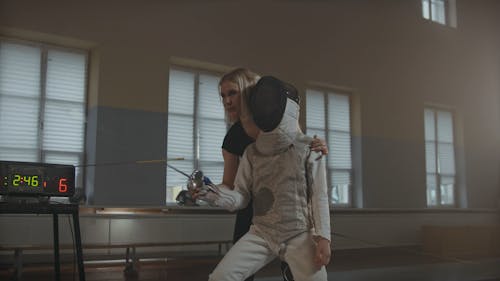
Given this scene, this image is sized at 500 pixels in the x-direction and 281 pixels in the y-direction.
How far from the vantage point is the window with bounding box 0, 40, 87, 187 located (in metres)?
4.30

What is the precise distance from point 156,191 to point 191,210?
1.40ft

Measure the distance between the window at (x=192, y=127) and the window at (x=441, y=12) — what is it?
2441 millimetres

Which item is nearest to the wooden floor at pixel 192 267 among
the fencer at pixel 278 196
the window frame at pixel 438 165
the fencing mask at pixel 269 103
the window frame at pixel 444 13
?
the window frame at pixel 438 165

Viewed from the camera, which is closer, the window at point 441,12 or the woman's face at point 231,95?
the woman's face at point 231,95

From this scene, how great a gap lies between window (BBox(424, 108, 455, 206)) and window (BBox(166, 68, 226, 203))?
7.05 ft

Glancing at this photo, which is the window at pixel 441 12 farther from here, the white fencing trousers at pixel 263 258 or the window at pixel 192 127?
the white fencing trousers at pixel 263 258

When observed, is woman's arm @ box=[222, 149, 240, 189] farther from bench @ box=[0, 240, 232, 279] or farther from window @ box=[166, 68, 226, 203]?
window @ box=[166, 68, 226, 203]

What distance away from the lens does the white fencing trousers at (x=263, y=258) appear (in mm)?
1632

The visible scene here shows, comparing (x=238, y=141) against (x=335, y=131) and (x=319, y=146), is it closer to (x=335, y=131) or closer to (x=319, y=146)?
(x=319, y=146)

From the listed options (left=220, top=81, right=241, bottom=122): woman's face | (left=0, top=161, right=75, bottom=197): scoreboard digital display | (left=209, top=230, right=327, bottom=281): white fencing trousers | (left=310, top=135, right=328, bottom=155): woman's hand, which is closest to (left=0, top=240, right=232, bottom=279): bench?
(left=0, top=161, right=75, bottom=197): scoreboard digital display

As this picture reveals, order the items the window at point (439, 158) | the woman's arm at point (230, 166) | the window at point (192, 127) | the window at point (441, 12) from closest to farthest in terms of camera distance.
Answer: the woman's arm at point (230, 166)
the window at point (439, 158)
the window at point (192, 127)
the window at point (441, 12)

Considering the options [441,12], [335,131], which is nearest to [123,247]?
[335,131]

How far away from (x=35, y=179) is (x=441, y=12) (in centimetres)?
450

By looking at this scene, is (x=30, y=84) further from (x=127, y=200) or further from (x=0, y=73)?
(x=127, y=200)
